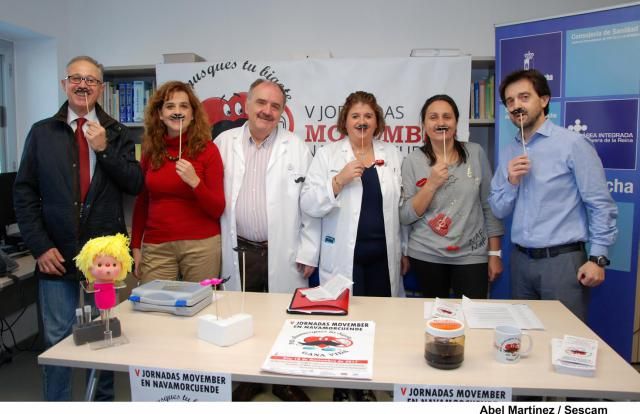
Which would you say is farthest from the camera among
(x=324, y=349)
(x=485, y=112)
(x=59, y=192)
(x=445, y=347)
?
(x=485, y=112)

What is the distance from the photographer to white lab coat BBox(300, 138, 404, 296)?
2.43 metres

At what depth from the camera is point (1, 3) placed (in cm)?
321

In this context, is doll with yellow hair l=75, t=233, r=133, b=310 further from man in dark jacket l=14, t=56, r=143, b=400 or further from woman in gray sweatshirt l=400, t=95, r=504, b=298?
woman in gray sweatshirt l=400, t=95, r=504, b=298

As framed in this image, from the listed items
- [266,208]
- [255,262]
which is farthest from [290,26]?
[255,262]

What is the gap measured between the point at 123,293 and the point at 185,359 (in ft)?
6.12

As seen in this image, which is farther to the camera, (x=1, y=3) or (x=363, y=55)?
(x=363, y=55)

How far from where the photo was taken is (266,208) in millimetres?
2447

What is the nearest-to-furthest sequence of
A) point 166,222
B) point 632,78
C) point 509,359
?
point 509,359 → point 166,222 → point 632,78

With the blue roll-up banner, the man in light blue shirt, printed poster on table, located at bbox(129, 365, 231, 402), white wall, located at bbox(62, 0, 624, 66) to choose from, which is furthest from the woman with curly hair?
the blue roll-up banner

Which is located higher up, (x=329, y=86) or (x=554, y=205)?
(x=329, y=86)

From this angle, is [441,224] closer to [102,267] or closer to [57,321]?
[102,267]

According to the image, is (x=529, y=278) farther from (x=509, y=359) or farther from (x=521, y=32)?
(x=521, y=32)

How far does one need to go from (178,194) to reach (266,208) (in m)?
0.43
